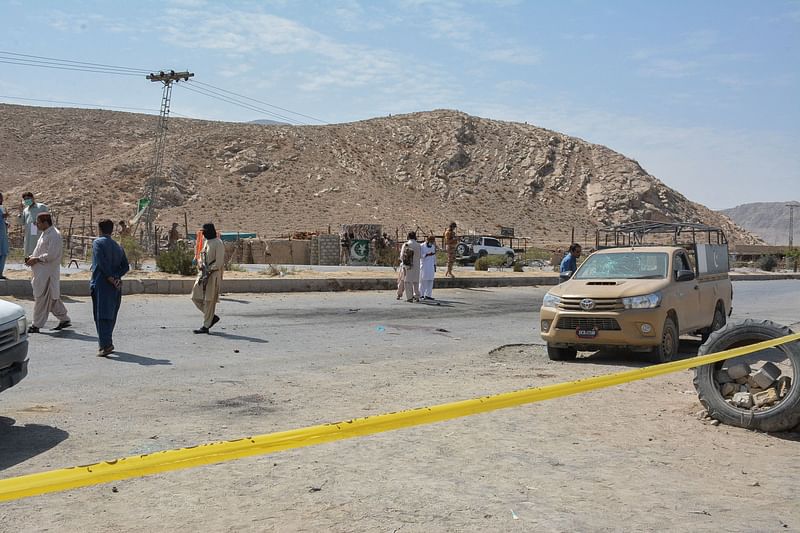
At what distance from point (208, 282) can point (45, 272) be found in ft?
7.36

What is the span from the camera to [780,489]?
487cm

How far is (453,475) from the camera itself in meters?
4.95

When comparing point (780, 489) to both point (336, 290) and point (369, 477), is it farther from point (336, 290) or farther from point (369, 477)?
point (336, 290)

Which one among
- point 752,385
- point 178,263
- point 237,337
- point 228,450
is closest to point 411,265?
point 178,263

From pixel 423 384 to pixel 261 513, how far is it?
424 centimetres

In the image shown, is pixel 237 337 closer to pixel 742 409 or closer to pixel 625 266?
pixel 625 266

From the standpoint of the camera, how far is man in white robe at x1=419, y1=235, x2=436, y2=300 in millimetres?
19516

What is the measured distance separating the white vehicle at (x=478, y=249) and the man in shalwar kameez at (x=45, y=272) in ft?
105

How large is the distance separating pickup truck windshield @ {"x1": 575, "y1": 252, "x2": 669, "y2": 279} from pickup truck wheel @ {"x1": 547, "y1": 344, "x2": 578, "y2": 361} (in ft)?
3.80

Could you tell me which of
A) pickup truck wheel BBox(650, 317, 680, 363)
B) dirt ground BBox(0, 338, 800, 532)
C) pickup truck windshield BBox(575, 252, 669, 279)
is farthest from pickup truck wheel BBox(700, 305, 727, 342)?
dirt ground BBox(0, 338, 800, 532)

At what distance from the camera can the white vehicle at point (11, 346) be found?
236 inches

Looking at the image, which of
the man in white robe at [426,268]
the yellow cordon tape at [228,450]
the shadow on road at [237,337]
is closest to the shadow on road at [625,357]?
the shadow on road at [237,337]

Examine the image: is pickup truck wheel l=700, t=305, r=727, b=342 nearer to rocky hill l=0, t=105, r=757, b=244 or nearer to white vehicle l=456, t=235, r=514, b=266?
white vehicle l=456, t=235, r=514, b=266

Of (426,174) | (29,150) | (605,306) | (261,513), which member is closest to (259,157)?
(426,174)
